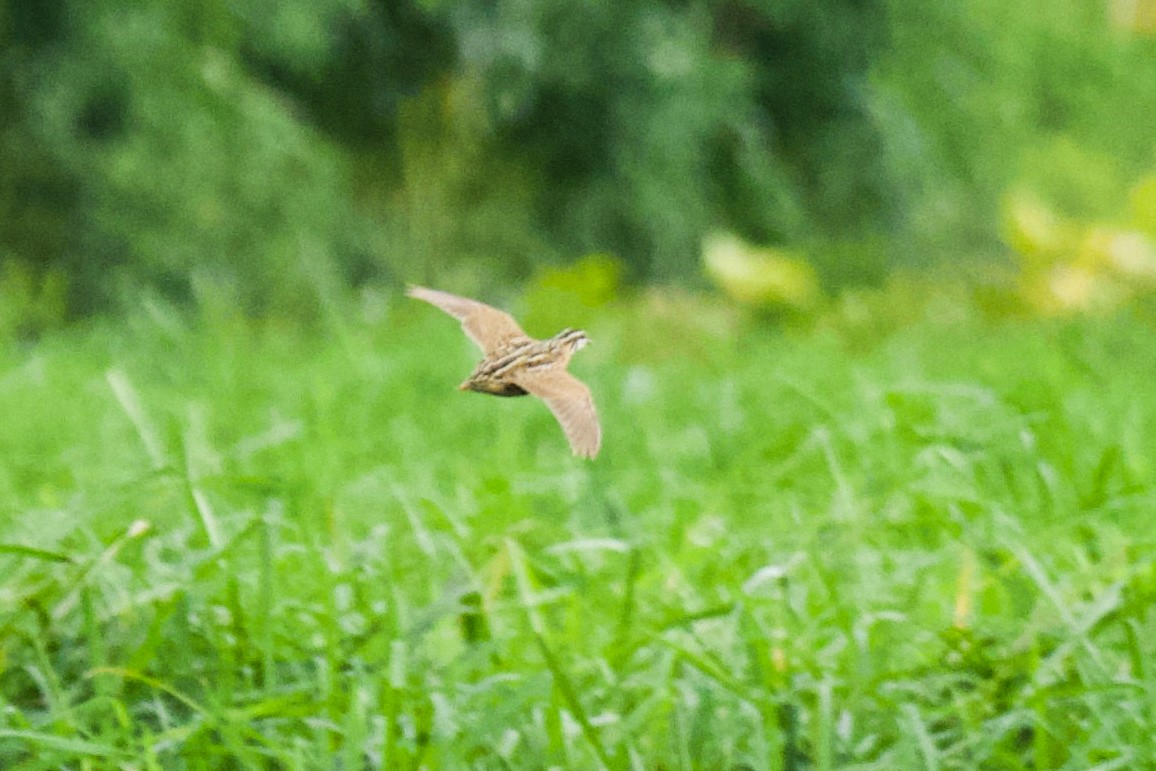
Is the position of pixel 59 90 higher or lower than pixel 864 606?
higher

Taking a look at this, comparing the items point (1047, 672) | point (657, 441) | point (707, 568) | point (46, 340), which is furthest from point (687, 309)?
point (1047, 672)

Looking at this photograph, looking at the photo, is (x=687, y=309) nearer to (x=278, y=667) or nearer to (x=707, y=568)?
(x=707, y=568)

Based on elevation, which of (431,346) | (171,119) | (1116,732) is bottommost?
(1116,732)

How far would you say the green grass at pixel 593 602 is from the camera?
1350 millimetres

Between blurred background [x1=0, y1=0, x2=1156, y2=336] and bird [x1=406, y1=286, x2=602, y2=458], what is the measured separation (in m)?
3.31

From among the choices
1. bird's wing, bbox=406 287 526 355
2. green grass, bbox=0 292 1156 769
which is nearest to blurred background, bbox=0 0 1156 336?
green grass, bbox=0 292 1156 769

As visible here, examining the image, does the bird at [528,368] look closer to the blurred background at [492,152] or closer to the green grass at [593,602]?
the green grass at [593,602]

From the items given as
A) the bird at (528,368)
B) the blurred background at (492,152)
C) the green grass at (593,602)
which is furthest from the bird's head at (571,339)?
the blurred background at (492,152)

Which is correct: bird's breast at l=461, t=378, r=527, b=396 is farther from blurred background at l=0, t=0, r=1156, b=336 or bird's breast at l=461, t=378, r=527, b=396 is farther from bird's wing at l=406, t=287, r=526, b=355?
blurred background at l=0, t=0, r=1156, b=336

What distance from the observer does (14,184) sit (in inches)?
193

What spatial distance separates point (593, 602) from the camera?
1759 millimetres

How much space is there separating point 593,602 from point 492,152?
159 inches

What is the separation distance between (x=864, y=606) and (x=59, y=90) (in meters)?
3.70

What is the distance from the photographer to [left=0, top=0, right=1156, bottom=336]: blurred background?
466cm
